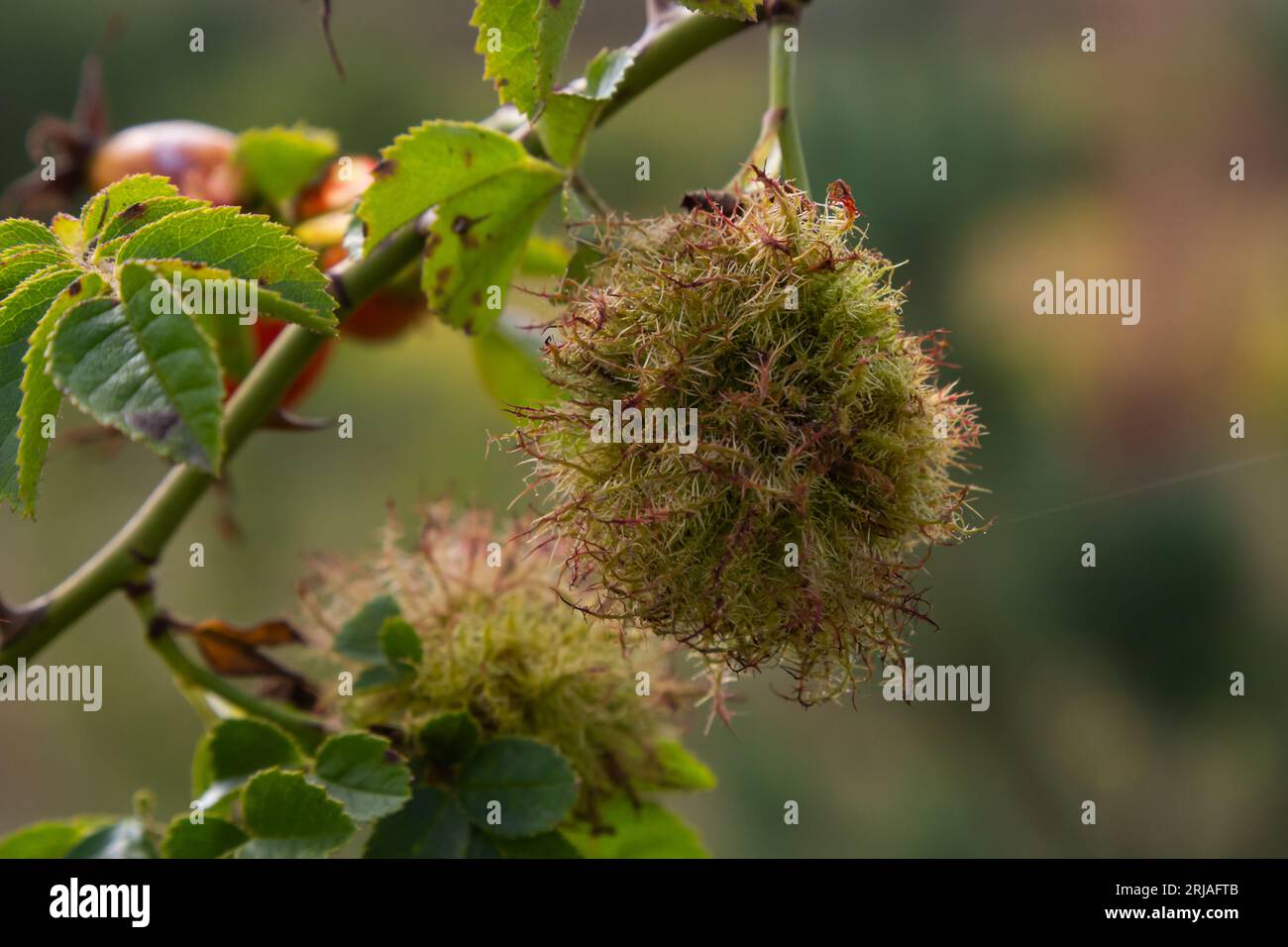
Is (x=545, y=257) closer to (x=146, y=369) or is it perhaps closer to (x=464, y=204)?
(x=464, y=204)

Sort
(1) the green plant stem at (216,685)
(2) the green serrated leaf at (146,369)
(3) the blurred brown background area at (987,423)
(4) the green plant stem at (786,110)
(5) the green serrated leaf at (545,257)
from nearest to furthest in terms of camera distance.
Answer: (2) the green serrated leaf at (146,369) < (4) the green plant stem at (786,110) < (1) the green plant stem at (216,685) < (5) the green serrated leaf at (545,257) < (3) the blurred brown background area at (987,423)

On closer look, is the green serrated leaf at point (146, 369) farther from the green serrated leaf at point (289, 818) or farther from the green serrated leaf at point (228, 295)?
the green serrated leaf at point (289, 818)

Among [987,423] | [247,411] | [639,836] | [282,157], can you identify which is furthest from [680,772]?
[987,423]

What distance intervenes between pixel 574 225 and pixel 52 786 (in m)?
2.19

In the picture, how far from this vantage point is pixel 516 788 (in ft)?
1.50

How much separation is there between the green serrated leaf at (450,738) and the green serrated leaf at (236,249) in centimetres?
20

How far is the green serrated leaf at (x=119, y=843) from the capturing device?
1.64 ft

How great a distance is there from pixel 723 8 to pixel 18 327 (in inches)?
8.9

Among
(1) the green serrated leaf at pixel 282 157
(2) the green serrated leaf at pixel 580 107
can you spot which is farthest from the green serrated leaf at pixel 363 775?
(1) the green serrated leaf at pixel 282 157

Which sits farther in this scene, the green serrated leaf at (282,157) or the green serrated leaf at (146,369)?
the green serrated leaf at (282,157)

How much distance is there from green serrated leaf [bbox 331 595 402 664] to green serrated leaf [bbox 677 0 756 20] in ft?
0.92

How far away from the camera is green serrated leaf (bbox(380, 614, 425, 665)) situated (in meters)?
0.48

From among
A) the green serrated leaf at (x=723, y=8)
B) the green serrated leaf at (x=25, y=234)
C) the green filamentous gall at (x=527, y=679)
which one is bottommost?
the green filamentous gall at (x=527, y=679)

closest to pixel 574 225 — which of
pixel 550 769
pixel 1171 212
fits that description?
pixel 550 769
